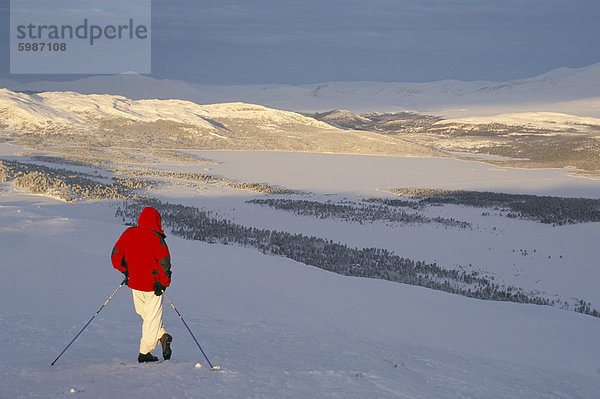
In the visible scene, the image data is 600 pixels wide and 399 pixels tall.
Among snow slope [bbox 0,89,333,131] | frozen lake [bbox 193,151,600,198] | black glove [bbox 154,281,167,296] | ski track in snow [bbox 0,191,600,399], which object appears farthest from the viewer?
snow slope [bbox 0,89,333,131]

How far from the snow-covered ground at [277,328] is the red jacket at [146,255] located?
0.82 m

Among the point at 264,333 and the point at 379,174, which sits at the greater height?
the point at 379,174

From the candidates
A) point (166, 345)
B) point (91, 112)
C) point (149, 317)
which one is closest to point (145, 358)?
point (166, 345)

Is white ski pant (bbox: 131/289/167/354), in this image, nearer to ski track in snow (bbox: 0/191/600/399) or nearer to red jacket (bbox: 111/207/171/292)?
red jacket (bbox: 111/207/171/292)

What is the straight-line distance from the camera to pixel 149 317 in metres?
5.23

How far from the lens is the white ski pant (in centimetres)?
520

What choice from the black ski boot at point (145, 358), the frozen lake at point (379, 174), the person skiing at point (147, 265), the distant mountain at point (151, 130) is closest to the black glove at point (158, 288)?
the person skiing at point (147, 265)

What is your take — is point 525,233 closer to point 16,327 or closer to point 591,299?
point 591,299

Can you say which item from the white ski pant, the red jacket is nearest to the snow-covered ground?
the white ski pant

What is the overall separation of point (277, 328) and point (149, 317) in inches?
103

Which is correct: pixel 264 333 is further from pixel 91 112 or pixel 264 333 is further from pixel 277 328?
pixel 91 112

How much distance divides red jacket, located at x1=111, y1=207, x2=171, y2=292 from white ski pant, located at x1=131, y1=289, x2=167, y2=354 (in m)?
0.11

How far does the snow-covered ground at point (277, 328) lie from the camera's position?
4875 millimetres

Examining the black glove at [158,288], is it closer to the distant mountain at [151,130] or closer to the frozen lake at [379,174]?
the frozen lake at [379,174]
